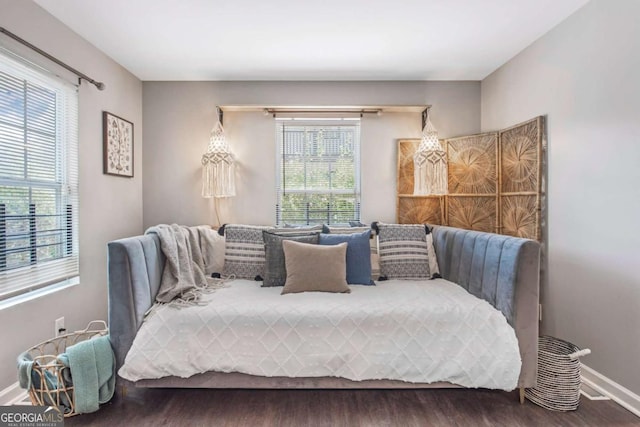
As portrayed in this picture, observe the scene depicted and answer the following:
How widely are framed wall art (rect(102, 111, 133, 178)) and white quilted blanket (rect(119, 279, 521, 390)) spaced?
1.57m

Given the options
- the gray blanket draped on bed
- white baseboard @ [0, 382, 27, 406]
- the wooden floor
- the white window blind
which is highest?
the white window blind

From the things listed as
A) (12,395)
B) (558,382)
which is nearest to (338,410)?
(558,382)

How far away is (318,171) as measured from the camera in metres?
3.39

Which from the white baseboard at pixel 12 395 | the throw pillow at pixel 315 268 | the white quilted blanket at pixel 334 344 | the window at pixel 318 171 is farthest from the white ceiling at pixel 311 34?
the white baseboard at pixel 12 395

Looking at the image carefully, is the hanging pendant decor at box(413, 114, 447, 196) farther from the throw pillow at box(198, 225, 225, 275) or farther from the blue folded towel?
the blue folded towel

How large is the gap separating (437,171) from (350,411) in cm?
216

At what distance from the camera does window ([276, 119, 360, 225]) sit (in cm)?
337

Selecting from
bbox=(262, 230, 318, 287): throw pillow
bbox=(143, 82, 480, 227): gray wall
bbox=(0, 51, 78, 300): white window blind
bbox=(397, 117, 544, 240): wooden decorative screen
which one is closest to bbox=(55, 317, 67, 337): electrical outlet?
bbox=(0, 51, 78, 300): white window blind

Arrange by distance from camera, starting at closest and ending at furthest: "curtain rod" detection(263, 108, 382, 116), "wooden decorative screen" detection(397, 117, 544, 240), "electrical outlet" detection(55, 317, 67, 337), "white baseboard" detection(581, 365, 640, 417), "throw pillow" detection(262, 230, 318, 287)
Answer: "white baseboard" detection(581, 365, 640, 417) < "electrical outlet" detection(55, 317, 67, 337) < "throw pillow" detection(262, 230, 318, 287) < "wooden decorative screen" detection(397, 117, 544, 240) < "curtain rod" detection(263, 108, 382, 116)

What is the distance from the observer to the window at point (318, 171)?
337 centimetres

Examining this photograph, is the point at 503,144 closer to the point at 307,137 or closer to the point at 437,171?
the point at 437,171

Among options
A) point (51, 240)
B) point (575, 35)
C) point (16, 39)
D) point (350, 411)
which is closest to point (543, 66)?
point (575, 35)

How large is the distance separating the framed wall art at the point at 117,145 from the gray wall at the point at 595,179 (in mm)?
3474

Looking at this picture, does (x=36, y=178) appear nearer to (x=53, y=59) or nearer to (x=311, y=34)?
(x=53, y=59)
